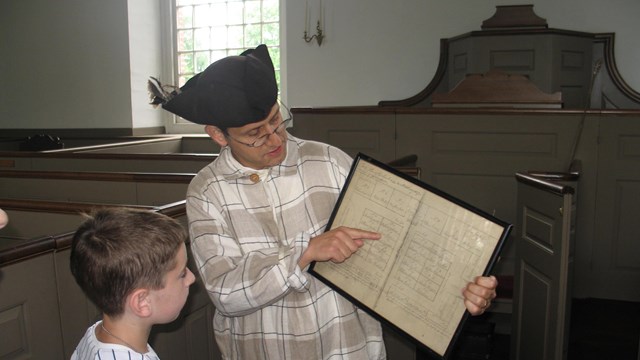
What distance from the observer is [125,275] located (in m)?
1.15

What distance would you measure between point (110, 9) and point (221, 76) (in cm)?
753

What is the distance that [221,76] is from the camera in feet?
4.22

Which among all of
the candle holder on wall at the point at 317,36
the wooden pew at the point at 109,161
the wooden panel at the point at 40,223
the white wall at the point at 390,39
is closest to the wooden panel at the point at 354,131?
the wooden pew at the point at 109,161

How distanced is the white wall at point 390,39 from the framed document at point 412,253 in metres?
5.74

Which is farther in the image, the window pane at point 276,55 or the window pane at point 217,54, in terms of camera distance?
the window pane at point 217,54

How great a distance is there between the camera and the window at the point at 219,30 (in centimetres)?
809

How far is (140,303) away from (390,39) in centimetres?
628

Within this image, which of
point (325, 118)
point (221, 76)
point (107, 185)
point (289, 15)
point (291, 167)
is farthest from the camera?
point (289, 15)

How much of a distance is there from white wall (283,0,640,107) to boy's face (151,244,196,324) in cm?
601

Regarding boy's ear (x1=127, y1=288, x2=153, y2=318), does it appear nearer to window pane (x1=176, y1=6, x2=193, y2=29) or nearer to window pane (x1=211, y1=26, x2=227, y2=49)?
window pane (x1=211, y1=26, x2=227, y2=49)

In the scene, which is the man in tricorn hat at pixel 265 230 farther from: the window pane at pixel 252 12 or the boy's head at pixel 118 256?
the window pane at pixel 252 12

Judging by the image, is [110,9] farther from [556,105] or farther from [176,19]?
[556,105]

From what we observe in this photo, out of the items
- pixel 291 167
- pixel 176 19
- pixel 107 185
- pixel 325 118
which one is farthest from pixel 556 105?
pixel 176 19

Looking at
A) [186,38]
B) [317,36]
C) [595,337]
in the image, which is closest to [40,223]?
[595,337]
